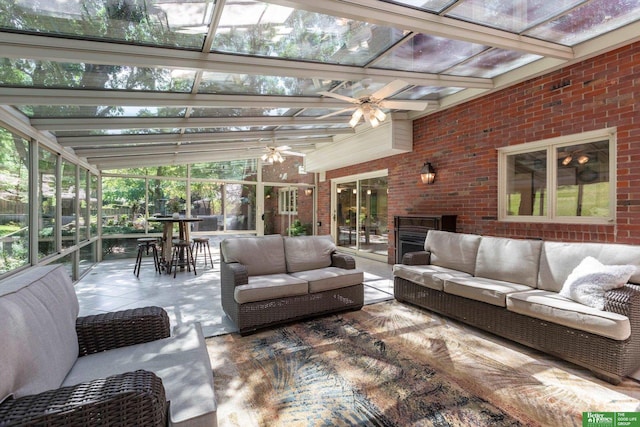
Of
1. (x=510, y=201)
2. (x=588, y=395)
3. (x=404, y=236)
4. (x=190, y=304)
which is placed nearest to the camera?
(x=588, y=395)

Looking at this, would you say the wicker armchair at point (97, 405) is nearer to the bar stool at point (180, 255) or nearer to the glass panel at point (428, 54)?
the glass panel at point (428, 54)

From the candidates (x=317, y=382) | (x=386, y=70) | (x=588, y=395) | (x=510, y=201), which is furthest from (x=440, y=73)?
(x=317, y=382)

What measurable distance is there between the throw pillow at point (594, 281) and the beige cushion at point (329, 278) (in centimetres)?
216

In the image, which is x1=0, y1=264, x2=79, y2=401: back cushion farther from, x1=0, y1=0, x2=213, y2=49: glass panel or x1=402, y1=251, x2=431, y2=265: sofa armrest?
x1=402, y1=251, x2=431, y2=265: sofa armrest

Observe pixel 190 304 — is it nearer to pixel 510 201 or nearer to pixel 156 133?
pixel 156 133

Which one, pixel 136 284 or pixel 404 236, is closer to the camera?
pixel 136 284

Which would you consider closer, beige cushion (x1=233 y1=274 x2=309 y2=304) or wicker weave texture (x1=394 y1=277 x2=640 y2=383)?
wicker weave texture (x1=394 y1=277 x2=640 y2=383)

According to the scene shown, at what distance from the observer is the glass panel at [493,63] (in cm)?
396

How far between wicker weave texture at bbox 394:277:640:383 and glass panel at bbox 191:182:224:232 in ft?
23.9

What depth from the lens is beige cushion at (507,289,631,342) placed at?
239 centimetres

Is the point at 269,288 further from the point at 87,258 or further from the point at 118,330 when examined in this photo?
the point at 87,258

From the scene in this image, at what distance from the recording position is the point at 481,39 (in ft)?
10.3

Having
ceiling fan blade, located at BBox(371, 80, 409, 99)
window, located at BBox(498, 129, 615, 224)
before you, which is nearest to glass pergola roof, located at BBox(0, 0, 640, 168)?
ceiling fan blade, located at BBox(371, 80, 409, 99)

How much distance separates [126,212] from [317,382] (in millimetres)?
7732
